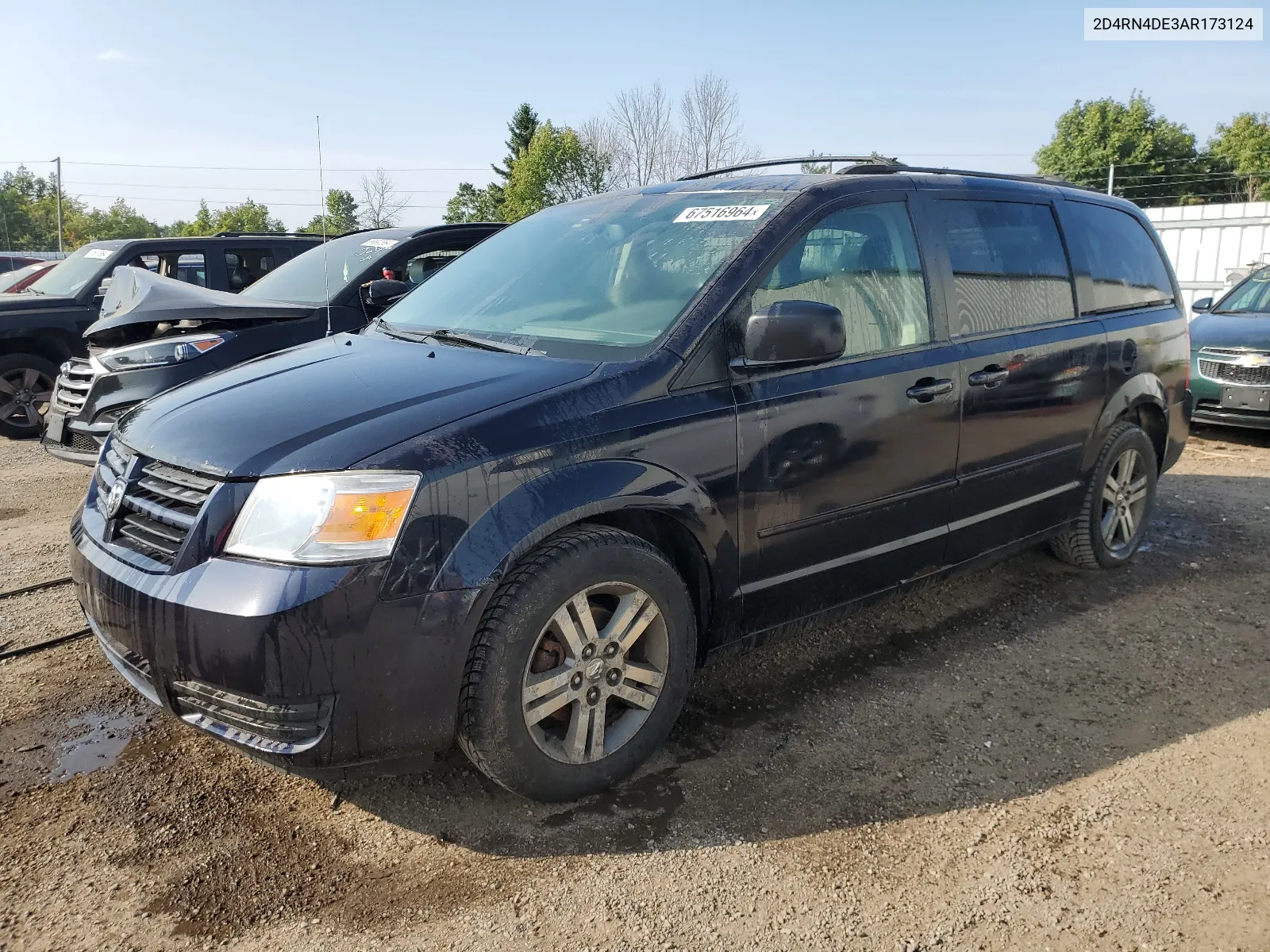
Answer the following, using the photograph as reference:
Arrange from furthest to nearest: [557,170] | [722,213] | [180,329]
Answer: [557,170]
[180,329]
[722,213]

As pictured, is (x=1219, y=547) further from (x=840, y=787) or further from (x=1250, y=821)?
(x=840, y=787)

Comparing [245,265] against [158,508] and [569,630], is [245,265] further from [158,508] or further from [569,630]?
[569,630]

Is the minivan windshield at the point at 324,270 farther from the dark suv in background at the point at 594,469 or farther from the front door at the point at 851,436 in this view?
the front door at the point at 851,436

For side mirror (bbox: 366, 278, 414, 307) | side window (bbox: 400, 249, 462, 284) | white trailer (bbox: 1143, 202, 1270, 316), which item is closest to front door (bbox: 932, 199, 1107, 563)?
side mirror (bbox: 366, 278, 414, 307)

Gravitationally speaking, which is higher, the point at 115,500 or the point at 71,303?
the point at 71,303

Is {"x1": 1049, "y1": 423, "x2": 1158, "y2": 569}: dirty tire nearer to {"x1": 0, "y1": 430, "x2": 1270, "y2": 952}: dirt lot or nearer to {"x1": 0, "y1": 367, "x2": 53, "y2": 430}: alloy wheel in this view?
{"x1": 0, "y1": 430, "x2": 1270, "y2": 952}: dirt lot

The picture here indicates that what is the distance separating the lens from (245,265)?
9219mm

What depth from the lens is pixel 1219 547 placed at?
17.6 feet

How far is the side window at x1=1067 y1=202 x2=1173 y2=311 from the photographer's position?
452cm

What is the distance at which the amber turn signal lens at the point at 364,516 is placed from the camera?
2.34m

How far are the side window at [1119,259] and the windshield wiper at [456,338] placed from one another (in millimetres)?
2868

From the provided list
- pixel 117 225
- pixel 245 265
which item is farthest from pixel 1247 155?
pixel 117 225

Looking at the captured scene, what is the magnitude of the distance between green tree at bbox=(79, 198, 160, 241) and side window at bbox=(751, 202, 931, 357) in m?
75.7

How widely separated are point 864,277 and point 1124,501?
2354 millimetres
